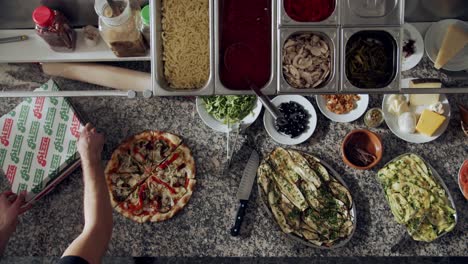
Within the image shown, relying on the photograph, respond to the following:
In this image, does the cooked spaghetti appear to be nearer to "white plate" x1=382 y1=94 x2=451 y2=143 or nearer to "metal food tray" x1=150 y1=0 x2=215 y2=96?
"metal food tray" x1=150 y1=0 x2=215 y2=96

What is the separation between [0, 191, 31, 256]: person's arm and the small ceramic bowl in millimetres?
1098

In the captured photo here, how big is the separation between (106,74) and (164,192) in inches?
17.7

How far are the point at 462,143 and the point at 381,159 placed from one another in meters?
0.29

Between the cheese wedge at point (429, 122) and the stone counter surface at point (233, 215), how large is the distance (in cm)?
7

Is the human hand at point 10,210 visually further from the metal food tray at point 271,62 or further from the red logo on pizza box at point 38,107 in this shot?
the metal food tray at point 271,62

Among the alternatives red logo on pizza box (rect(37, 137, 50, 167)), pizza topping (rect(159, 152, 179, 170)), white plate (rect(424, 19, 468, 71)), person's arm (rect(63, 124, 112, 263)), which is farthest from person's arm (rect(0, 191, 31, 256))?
white plate (rect(424, 19, 468, 71))

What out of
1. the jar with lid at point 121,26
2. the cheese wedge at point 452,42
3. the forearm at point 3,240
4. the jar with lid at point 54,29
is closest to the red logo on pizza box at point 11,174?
the forearm at point 3,240

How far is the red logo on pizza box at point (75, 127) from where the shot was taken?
5.16 feet

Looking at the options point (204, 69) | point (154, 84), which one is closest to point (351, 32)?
point (204, 69)

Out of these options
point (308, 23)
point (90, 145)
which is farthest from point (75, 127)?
point (308, 23)

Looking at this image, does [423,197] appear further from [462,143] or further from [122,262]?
[122,262]

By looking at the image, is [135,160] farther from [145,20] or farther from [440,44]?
[440,44]

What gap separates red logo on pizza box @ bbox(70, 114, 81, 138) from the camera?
1.57m

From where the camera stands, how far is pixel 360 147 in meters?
1.60
